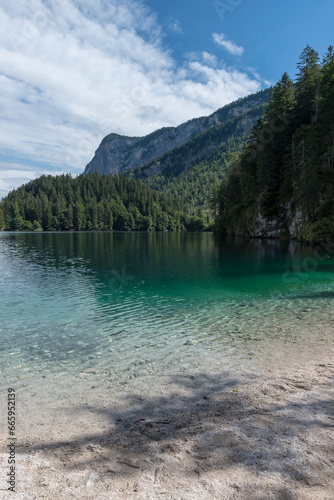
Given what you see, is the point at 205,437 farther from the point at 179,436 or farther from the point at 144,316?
the point at 144,316

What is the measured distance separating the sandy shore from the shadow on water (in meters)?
0.02

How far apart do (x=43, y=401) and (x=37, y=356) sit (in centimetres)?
328

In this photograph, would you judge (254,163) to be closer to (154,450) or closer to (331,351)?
(331,351)

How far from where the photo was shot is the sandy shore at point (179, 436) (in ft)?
12.3

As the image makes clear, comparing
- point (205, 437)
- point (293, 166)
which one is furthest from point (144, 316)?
point (293, 166)

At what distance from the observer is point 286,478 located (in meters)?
3.77

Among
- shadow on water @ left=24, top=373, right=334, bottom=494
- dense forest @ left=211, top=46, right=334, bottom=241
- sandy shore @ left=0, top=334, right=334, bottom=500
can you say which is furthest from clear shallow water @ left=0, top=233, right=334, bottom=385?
dense forest @ left=211, top=46, right=334, bottom=241

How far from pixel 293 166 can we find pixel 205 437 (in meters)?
65.4

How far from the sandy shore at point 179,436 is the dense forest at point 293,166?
1789 inches

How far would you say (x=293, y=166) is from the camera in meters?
60.7

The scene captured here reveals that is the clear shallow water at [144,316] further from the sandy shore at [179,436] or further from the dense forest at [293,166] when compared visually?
the dense forest at [293,166]

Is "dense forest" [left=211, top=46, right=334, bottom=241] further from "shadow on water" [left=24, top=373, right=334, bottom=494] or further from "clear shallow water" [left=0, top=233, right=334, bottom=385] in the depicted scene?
"shadow on water" [left=24, top=373, right=334, bottom=494]

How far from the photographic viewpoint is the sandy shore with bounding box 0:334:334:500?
376 cm

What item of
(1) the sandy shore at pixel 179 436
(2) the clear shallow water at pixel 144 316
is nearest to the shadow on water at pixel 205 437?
(1) the sandy shore at pixel 179 436
